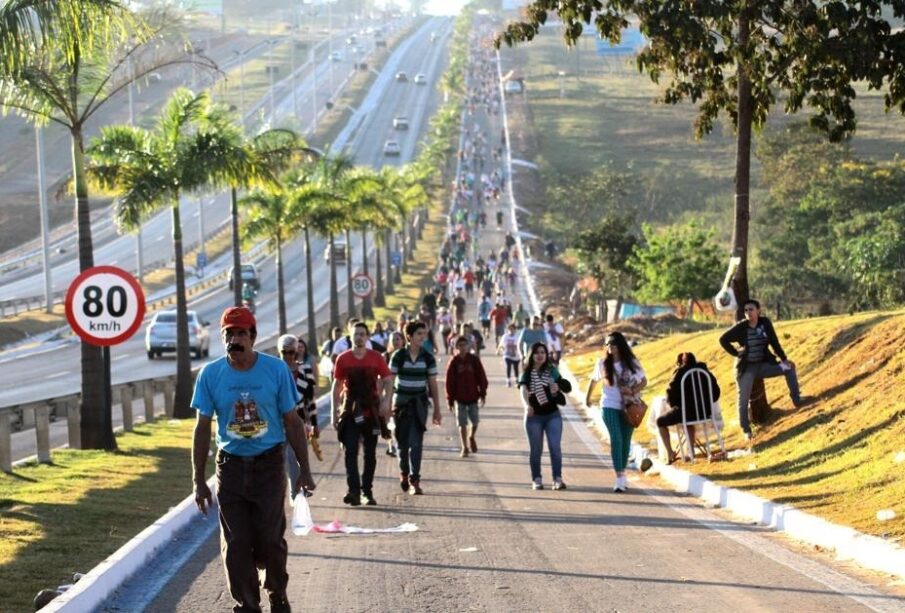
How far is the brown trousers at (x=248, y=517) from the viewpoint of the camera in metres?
8.57

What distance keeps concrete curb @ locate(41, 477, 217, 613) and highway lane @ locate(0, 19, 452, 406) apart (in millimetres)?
23862

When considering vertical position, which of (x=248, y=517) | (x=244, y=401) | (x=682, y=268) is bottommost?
(x=682, y=268)

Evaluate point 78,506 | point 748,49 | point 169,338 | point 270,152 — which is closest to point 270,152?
point 270,152

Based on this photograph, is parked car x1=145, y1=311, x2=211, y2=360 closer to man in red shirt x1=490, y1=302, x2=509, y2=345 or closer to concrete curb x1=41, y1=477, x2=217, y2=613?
man in red shirt x1=490, y1=302, x2=509, y2=345

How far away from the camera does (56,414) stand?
24.4 meters

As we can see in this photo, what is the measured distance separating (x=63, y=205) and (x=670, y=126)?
64166 millimetres

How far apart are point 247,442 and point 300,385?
7.70 meters

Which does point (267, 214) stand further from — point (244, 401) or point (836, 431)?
point (244, 401)

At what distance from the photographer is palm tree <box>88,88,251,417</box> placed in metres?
29.4

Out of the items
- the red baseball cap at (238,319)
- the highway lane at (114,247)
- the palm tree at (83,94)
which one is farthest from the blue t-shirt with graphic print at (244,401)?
the highway lane at (114,247)

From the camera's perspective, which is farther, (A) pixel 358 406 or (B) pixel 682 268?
(B) pixel 682 268

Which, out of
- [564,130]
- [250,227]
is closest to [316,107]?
[564,130]

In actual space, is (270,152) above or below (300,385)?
above

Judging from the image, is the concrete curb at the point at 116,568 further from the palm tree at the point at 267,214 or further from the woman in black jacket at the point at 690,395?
the palm tree at the point at 267,214
